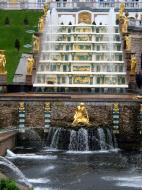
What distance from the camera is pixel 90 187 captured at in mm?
31766

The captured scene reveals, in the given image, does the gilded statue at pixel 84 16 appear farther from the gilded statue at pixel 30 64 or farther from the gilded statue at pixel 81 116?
the gilded statue at pixel 81 116

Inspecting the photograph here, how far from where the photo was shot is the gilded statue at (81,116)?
43.3 meters

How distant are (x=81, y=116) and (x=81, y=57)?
17.5 m

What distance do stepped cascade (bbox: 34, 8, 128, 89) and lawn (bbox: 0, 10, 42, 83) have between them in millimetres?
3494

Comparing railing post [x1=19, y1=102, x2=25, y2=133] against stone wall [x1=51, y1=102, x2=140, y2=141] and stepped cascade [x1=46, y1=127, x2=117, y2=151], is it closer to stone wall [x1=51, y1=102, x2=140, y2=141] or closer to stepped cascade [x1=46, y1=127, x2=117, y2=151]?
stone wall [x1=51, y1=102, x2=140, y2=141]

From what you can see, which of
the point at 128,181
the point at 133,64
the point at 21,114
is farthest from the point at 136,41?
the point at 128,181

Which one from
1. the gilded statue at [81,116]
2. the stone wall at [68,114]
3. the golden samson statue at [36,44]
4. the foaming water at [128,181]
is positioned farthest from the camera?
the golden samson statue at [36,44]

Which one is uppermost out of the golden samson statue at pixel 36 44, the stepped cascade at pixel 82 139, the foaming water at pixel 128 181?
the golden samson statue at pixel 36 44

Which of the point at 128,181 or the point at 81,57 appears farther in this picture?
the point at 81,57

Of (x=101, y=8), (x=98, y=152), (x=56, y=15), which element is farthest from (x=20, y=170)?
(x=101, y=8)

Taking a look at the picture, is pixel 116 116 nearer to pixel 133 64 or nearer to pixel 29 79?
pixel 133 64

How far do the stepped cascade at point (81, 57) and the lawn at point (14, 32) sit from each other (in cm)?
349

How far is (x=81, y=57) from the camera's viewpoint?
60.3 meters

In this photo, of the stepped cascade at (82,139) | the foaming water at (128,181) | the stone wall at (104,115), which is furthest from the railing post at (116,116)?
the foaming water at (128,181)
